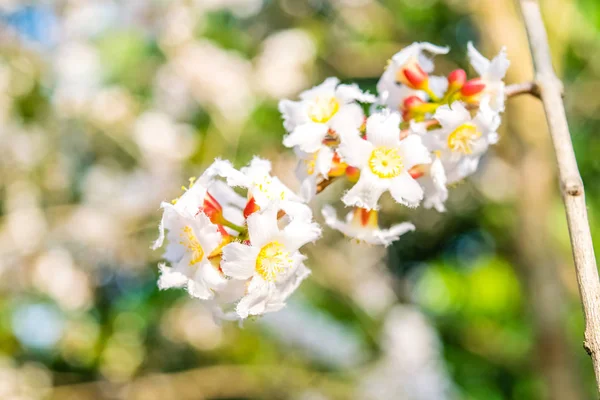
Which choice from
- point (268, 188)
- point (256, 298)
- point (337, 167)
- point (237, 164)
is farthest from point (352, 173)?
point (237, 164)

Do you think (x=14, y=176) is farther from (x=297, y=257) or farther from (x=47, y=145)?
(x=297, y=257)

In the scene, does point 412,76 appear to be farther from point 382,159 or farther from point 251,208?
point 251,208

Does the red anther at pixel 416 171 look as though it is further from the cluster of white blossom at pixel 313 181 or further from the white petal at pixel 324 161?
the white petal at pixel 324 161

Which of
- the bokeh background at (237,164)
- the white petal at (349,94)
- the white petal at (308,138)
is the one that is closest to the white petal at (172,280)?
the white petal at (308,138)

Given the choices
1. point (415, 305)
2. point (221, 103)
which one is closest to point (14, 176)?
point (221, 103)

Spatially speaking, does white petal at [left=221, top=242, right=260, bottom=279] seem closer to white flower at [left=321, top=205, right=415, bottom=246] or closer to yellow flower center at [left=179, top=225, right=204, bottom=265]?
yellow flower center at [left=179, top=225, right=204, bottom=265]
